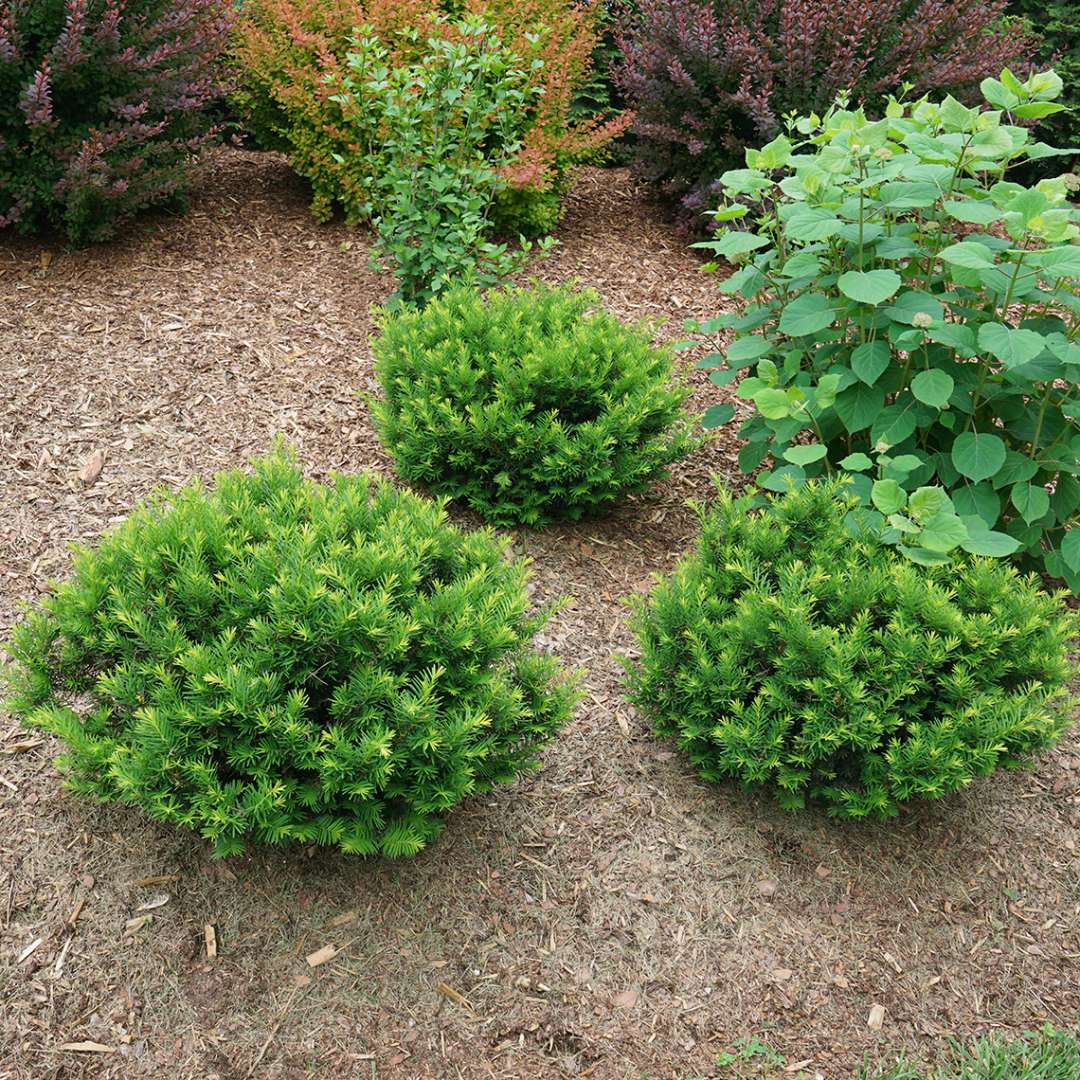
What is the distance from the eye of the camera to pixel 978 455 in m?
3.04

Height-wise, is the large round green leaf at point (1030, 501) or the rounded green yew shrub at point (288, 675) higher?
the rounded green yew shrub at point (288, 675)

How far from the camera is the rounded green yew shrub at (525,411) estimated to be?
3.34m

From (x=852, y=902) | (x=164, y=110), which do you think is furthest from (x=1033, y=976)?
(x=164, y=110)

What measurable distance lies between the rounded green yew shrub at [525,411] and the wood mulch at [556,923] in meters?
0.30

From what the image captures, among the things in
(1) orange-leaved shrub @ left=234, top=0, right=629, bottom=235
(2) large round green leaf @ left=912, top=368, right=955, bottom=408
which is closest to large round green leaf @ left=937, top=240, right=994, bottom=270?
(2) large round green leaf @ left=912, top=368, right=955, bottom=408

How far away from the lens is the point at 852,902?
2658mm

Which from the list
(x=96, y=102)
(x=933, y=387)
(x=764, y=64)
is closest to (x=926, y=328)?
(x=933, y=387)

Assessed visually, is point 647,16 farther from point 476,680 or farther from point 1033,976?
point 1033,976

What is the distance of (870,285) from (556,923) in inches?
72.8

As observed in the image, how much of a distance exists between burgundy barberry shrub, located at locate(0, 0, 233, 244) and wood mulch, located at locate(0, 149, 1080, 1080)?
1.57 meters

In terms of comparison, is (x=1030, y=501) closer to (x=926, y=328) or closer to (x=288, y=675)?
(x=926, y=328)

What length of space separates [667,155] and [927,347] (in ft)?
8.59

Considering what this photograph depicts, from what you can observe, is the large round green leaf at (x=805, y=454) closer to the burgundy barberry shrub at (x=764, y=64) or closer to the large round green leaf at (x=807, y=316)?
the large round green leaf at (x=807, y=316)

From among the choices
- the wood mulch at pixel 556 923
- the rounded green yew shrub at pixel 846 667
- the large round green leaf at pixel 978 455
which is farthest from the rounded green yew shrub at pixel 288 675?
the large round green leaf at pixel 978 455
